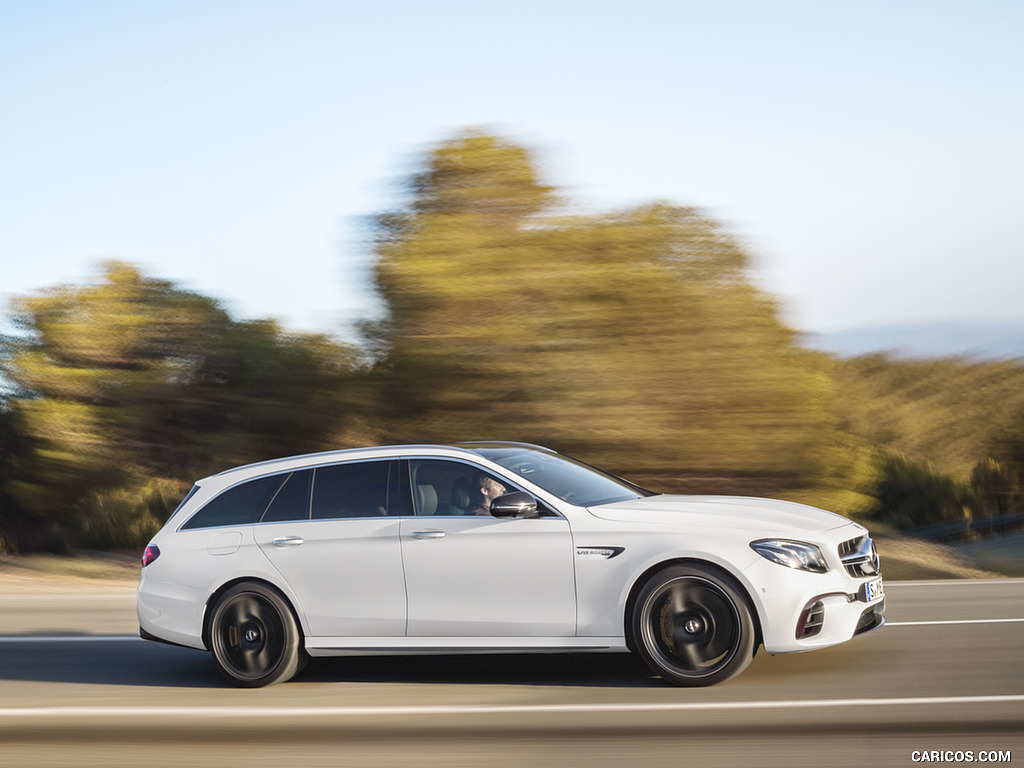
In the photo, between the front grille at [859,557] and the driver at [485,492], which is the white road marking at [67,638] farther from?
the front grille at [859,557]

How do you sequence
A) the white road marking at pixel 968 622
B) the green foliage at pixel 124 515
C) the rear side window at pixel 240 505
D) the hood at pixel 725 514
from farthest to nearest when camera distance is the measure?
the green foliage at pixel 124 515, the white road marking at pixel 968 622, the rear side window at pixel 240 505, the hood at pixel 725 514

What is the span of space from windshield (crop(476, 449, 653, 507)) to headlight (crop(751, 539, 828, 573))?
110cm

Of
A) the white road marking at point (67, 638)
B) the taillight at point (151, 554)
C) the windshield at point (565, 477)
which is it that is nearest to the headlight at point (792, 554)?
the windshield at point (565, 477)

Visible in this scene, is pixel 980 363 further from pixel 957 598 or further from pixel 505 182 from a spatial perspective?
pixel 957 598

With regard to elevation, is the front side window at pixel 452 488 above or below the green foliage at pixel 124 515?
above

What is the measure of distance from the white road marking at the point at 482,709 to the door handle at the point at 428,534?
1.04 m

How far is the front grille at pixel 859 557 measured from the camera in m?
6.77

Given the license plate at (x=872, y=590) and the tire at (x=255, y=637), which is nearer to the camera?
the license plate at (x=872, y=590)

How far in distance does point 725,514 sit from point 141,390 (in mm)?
15178

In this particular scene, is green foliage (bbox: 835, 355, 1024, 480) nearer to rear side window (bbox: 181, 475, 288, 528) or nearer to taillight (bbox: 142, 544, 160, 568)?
rear side window (bbox: 181, 475, 288, 528)

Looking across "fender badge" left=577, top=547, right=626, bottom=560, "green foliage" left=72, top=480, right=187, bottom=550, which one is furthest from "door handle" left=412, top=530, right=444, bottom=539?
"green foliage" left=72, top=480, right=187, bottom=550

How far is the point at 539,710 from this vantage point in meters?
6.46

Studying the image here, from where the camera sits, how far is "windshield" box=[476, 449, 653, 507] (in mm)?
7277

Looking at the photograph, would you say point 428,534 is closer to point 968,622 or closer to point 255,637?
point 255,637
